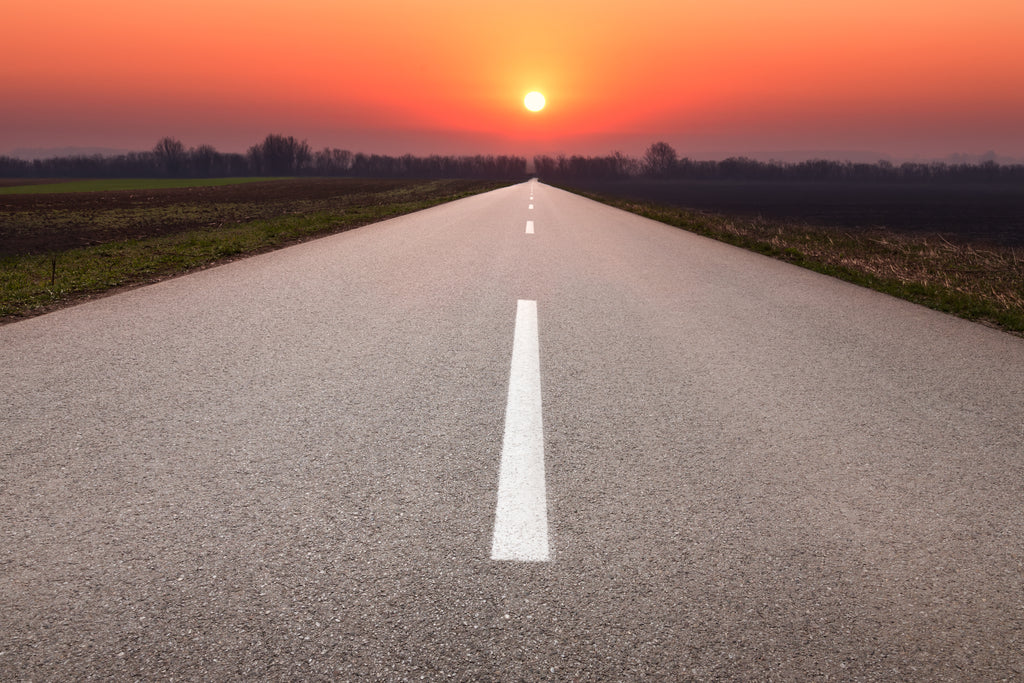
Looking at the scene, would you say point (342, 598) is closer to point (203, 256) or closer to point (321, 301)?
point (321, 301)

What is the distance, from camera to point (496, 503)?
10.0ft

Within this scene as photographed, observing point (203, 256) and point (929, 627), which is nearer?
point (929, 627)

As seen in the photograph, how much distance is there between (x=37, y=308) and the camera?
7910 millimetres

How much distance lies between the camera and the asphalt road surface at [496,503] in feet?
7.07

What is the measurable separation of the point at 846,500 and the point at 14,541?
142 inches

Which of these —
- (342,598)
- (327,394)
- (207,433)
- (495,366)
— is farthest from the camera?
(495,366)

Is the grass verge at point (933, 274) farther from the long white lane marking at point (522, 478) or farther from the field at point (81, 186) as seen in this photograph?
the field at point (81, 186)

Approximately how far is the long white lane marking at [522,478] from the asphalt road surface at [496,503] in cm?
4

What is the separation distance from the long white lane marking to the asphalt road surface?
0.04m

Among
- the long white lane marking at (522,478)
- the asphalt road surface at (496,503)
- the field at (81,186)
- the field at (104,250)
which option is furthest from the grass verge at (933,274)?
the field at (81,186)

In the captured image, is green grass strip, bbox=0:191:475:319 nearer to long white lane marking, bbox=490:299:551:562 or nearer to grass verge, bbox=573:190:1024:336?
long white lane marking, bbox=490:299:551:562

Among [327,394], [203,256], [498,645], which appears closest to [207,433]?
[327,394]

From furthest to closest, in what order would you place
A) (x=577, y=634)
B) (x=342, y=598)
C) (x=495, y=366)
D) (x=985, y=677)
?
1. (x=495, y=366)
2. (x=342, y=598)
3. (x=577, y=634)
4. (x=985, y=677)

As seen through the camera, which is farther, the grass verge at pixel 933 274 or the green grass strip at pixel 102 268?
the grass verge at pixel 933 274
